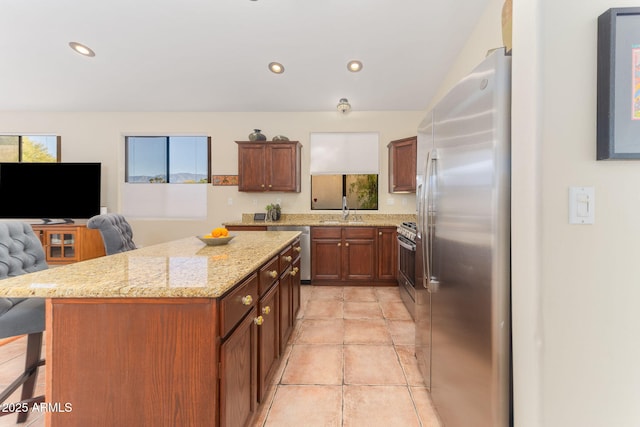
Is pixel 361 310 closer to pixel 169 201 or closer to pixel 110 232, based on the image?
pixel 110 232

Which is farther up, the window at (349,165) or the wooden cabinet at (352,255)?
the window at (349,165)

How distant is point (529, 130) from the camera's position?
0.94m

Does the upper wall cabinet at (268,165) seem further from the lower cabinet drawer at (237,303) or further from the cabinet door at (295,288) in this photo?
the lower cabinet drawer at (237,303)

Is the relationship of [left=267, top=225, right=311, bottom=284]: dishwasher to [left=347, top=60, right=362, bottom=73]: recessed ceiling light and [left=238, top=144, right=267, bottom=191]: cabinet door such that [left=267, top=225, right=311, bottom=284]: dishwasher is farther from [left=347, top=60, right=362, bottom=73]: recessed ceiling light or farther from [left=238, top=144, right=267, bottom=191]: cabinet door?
[left=347, top=60, right=362, bottom=73]: recessed ceiling light

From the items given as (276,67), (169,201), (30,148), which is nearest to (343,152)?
(276,67)

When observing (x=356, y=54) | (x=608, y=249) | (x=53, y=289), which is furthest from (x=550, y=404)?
(x=356, y=54)

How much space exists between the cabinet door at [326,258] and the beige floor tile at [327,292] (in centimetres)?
16

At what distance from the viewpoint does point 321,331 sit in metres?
2.63

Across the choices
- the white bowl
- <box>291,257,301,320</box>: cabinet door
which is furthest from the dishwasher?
the white bowl

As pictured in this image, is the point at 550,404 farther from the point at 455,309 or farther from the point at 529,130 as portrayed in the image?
the point at 529,130

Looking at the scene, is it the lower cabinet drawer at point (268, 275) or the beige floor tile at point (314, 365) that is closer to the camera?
the lower cabinet drawer at point (268, 275)

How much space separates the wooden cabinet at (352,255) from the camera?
13.5 feet

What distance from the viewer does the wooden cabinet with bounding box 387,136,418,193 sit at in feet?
13.7

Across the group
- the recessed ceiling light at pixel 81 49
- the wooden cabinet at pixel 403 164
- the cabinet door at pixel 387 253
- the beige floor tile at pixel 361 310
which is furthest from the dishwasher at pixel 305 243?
the recessed ceiling light at pixel 81 49
